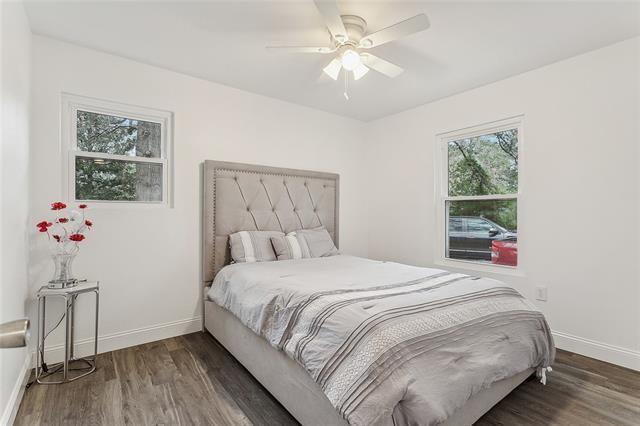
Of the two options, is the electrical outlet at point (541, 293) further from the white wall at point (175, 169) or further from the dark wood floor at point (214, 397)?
the white wall at point (175, 169)

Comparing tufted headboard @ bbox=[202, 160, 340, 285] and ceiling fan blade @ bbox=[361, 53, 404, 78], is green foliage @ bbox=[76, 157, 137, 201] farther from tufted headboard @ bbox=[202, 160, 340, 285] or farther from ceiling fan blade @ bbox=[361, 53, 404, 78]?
ceiling fan blade @ bbox=[361, 53, 404, 78]

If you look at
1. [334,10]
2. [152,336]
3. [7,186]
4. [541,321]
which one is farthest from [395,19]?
[152,336]

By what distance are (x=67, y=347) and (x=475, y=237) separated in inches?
144

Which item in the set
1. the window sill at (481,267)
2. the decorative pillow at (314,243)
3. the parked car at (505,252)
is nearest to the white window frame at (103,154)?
the decorative pillow at (314,243)

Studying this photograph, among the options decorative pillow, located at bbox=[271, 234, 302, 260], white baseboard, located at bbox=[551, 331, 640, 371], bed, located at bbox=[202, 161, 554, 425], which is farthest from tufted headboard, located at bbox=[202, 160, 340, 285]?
white baseboard, located at bbox=[551, 331, 640, 371]

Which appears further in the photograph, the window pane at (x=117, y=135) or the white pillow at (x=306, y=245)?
the white pillow at (x=306, y=245)

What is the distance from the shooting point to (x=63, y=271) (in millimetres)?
2264

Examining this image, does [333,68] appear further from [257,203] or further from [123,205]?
[123,205]

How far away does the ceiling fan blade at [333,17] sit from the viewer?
67.7 inches

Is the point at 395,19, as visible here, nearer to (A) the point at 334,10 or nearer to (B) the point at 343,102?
(A) the point at 334,10

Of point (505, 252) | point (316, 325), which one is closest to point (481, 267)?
point (505, 252)

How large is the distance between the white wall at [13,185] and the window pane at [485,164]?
3.69 metres

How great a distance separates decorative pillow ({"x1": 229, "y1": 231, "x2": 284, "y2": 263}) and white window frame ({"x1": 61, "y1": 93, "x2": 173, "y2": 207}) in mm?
696

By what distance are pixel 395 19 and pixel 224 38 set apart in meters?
1.25
